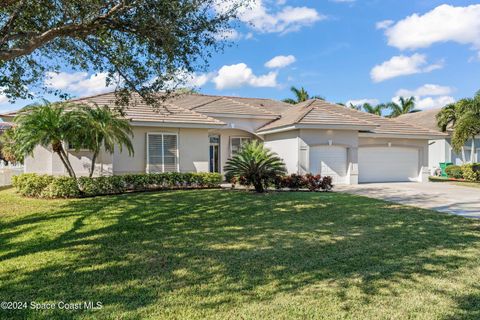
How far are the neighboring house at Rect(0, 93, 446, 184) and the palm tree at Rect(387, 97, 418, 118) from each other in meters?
27.8

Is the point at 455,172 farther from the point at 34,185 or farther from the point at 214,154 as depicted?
the point at 34,185

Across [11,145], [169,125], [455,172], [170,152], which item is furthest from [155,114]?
[455,172]

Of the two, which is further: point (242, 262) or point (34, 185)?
point (34, 185)

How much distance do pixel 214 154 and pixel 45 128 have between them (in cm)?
1142

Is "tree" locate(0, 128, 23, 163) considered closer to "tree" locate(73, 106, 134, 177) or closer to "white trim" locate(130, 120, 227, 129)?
"tree" locate(73, 106, 134, 177)

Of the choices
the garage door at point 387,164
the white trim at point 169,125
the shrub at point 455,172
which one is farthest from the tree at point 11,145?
the shrub at point 455,172

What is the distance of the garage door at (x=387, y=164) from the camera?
22281mm

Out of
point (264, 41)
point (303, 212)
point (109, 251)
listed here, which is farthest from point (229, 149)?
point (109, 251)

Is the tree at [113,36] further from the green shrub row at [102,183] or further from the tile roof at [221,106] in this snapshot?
the tile roof at [221,106]

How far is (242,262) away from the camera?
20.3ft

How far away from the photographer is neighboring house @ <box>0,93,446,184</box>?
58.4 ft

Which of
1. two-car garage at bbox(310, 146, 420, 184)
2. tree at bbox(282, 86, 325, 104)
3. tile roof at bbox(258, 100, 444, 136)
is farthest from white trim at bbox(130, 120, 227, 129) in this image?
tree at bbox(282, 86, 325, 104)

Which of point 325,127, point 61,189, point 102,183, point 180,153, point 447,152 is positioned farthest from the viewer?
point 447,152

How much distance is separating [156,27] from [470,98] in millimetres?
24602
